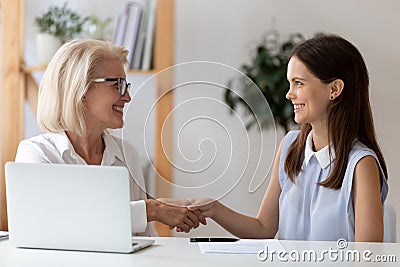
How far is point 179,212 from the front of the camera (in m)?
1.96

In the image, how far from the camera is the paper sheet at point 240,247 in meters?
1.55

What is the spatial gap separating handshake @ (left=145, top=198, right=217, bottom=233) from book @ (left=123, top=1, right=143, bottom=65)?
1.59m

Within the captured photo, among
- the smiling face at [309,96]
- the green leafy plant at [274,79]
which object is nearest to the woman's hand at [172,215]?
the smiling face at [309,96]

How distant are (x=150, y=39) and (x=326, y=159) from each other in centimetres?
157

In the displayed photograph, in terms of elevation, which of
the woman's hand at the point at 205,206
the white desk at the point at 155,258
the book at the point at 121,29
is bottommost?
the woman's hand at the point at 205,206

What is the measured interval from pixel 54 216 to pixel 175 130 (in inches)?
15.6

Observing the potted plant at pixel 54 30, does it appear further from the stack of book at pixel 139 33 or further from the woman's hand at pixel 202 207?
the woman's hand at pixel 202 207

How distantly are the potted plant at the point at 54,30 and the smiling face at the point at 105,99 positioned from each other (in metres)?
1.47

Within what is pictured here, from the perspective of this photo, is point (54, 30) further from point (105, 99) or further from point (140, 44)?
point (105, 99)

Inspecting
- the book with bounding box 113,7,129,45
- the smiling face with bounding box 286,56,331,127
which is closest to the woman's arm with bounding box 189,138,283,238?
the smiling face with bounding box 286,56,331,127

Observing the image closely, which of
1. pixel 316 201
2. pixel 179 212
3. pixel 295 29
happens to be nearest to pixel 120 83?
pixel 179 212

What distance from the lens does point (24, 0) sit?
140 inches

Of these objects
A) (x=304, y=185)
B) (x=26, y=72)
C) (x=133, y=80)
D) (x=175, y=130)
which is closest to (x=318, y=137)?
(x=304, y=185)

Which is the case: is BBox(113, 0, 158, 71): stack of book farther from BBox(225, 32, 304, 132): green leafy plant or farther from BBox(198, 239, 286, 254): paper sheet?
BBox(198, 239, 286, 254): paper sheet
